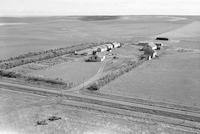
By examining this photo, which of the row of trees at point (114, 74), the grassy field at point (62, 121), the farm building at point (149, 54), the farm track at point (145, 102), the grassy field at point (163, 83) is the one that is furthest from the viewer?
the farm building at point (149, 54)

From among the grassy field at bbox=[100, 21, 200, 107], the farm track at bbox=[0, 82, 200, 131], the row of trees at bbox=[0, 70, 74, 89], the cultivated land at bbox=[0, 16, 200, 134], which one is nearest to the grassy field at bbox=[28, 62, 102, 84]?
the cultivated land at bbox=[0, 16, 200, 134]

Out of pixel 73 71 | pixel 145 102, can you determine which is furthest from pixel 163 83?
pixel 73 71

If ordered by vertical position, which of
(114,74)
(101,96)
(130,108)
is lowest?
(130,108)

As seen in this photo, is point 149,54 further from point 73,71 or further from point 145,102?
point 145,102

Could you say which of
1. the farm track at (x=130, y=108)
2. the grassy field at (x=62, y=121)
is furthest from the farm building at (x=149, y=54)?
the grassy field at (x=62, y=121)

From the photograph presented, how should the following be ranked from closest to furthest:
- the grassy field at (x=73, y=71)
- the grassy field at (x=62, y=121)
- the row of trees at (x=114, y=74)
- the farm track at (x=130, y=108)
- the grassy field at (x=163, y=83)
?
the grassy field at (x=62, y=121)
the farm track at (x=130, y=108)
the grassy field at (x=163, y=83)
the row of trees at (x=114, y=74)
the grassy field at (x=73, y=71)

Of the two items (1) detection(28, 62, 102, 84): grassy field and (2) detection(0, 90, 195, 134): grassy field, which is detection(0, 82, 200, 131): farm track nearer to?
(2) detection(0, 90, 195, 134): grassy field

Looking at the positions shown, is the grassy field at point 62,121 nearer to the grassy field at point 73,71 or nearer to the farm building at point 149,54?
the grassy field at point 73,71

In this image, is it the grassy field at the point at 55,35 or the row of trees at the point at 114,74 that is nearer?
the row of trees at the point at 114,74

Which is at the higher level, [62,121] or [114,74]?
[114,74]
